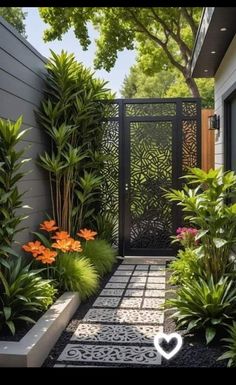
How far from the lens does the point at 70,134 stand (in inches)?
184

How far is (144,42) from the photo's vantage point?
36.6 feet

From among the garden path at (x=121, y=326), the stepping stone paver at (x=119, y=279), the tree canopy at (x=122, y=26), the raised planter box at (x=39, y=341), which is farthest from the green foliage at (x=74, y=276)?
the tree canopy at (x=122, y=26)

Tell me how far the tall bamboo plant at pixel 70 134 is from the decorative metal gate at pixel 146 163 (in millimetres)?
495

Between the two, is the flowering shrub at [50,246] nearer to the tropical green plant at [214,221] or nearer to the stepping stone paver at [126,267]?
the tropical green plant at [214,221]

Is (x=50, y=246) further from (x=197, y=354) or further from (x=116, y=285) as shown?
(x=197, y=354)

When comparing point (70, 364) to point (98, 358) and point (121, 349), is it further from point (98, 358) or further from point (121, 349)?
point (121, 349)

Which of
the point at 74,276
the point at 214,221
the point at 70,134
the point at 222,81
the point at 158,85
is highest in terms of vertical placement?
the point at 158,85

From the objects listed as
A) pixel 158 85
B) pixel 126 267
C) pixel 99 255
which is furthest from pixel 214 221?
pixel 158 85

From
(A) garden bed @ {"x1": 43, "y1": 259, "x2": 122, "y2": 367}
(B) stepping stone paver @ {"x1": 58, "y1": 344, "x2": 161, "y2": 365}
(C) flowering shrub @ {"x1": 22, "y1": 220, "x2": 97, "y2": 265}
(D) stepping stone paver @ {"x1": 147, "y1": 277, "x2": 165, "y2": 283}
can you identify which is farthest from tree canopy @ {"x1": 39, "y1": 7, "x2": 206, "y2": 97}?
(B) stepping stone paver @ {"x1": 58, "y1": 344, "x2": 161, "y2": 365}

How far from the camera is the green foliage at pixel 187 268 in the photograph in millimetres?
3252

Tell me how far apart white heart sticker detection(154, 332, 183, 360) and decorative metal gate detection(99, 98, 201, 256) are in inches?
107

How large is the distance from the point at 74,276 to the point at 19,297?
1002 millimetres
